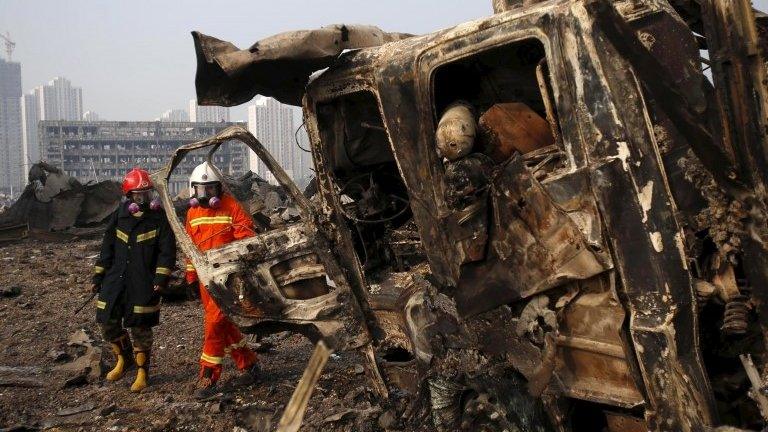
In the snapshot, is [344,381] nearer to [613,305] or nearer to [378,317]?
[378,317]

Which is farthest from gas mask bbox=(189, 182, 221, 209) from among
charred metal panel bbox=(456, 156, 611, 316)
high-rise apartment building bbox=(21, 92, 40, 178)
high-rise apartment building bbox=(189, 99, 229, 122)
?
high-rise apartment building bbox=(21, 92, 40, 178)

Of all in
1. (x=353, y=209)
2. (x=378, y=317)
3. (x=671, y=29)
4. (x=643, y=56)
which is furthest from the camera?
(x=353, y=209)

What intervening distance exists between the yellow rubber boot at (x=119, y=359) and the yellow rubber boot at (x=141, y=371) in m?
0.32

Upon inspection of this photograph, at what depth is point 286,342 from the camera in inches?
274

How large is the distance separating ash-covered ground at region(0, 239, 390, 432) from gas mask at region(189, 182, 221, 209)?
4.88 ft

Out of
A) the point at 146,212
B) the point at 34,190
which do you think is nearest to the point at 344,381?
the point at 146,212

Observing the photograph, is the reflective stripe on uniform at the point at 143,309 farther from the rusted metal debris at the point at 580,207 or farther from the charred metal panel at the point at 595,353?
the charred metal panel at the point at 595,353

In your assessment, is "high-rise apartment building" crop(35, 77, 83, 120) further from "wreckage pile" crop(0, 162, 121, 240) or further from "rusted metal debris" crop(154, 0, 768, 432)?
"rusted metal debris" crop(154, 0, 768, 432)

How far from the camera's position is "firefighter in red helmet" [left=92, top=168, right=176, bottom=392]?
5.66 metres

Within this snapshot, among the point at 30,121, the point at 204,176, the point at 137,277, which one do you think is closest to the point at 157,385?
the point at 137,277

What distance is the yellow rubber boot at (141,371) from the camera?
558cm

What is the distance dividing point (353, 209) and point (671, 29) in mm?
2505

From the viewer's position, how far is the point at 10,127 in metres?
88.6

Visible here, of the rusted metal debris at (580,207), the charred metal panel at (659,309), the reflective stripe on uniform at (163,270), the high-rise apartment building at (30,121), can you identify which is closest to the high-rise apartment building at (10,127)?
the high-rise apartment building at (30,121)
